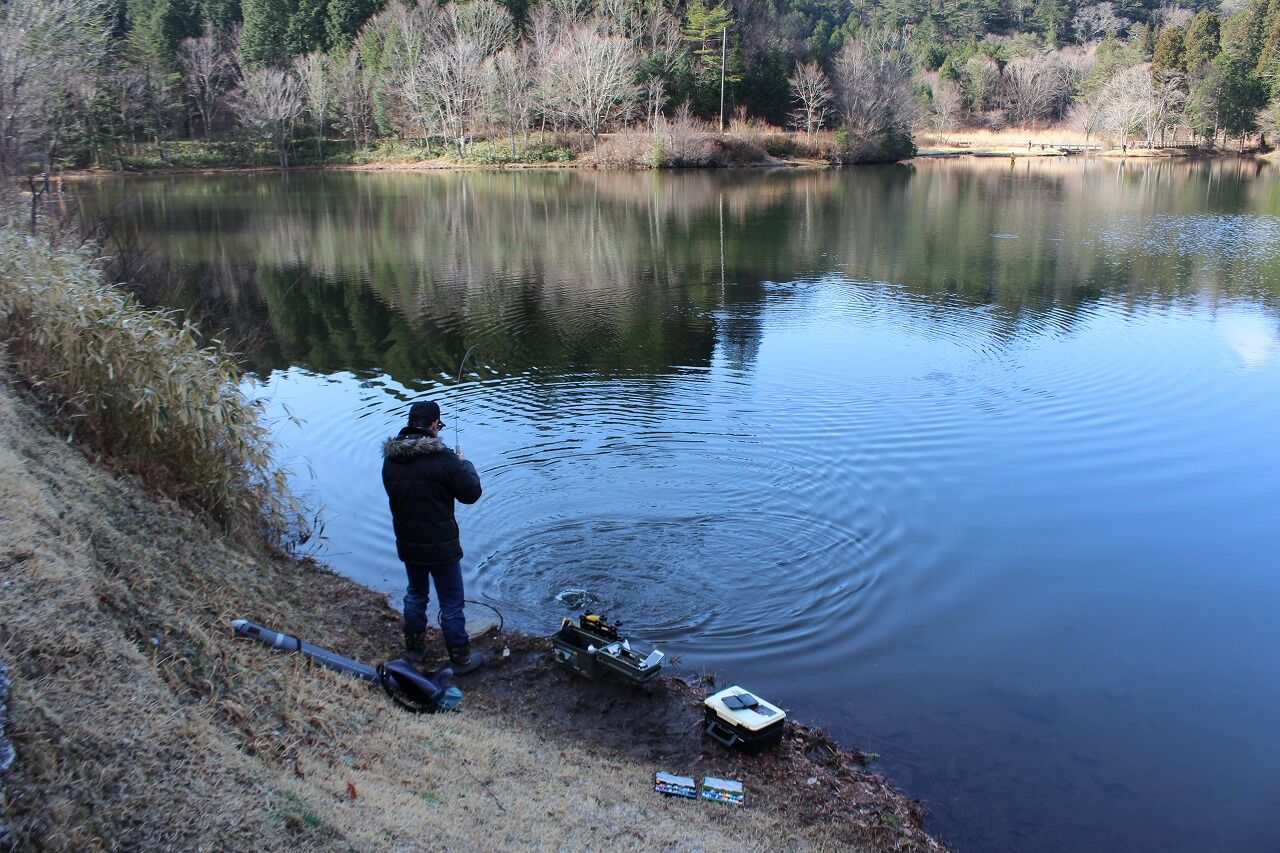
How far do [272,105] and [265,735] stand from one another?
2654 inches

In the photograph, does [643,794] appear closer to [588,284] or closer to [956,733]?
[956,733]

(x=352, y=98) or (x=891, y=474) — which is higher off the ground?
(x=352, y=98)

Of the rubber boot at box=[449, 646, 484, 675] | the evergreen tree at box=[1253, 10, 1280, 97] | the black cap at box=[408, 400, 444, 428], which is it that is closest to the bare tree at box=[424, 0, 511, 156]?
the evergreen tree at box=[1253, 10, 1280, 97]

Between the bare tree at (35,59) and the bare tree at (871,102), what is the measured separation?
58.1 meters

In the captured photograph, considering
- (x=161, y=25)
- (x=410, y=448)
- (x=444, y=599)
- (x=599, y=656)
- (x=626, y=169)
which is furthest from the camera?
(x=161, y=25)

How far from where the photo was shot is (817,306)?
Answer: 21250 mm

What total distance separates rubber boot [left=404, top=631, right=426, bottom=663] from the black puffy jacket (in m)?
0.62

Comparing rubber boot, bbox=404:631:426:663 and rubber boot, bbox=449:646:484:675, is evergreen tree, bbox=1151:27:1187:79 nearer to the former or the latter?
rubber boot, bbox=449:646:484:675

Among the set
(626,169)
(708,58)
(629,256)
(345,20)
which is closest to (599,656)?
(629,256)

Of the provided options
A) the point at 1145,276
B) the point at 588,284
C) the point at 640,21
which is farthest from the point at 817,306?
the point at 640,21

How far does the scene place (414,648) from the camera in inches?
264

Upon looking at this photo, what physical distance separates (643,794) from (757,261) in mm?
23196

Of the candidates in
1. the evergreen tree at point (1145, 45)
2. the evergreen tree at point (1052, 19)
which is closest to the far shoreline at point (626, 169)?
the evergreen tree at point (1145, 45)

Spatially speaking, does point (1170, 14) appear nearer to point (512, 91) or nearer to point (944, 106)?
point (944, 106)
